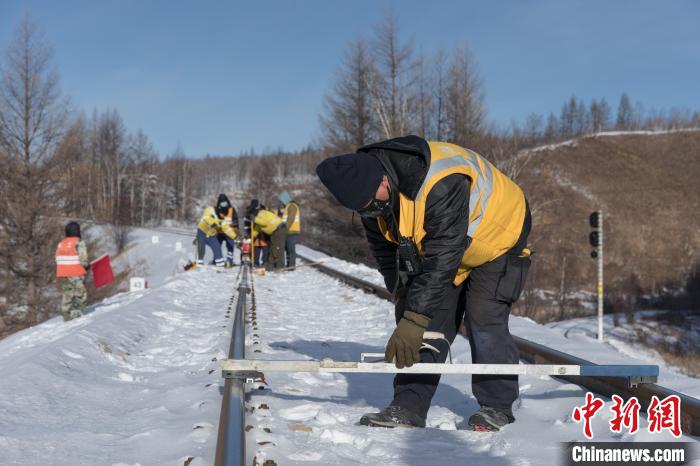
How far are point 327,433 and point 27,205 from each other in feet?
86.7

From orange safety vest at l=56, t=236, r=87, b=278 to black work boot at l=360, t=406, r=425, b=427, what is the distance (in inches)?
350

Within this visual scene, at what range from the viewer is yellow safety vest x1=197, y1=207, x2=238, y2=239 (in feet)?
53.2

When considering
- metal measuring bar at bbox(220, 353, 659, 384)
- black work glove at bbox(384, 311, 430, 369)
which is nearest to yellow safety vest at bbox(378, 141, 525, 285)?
black work glove at bbox(384, 311, 430, 369)

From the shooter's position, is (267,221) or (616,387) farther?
(267,221)

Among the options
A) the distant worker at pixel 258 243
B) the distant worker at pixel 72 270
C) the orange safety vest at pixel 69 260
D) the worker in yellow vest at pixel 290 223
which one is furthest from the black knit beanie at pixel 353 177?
the distant worker at pixel 258 243

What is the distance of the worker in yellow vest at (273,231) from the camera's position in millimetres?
15844

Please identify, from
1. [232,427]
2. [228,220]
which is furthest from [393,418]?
[228,220]

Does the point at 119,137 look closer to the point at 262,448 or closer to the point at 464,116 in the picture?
the point at 464,116

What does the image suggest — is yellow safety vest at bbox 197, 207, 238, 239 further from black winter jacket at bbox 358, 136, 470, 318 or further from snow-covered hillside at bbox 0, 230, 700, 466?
black winter jacket at bbox 358, 136, 470, 318

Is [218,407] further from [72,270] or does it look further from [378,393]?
[72,270]

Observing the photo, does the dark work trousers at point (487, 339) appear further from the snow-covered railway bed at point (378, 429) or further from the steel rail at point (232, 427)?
the steel rail at point (232, 427)

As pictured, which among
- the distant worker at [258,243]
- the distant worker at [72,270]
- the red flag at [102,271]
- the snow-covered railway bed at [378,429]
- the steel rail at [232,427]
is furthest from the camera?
the distant worker at [258,243]

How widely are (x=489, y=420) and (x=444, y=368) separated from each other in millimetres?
446

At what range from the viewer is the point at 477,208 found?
3.27 metres
